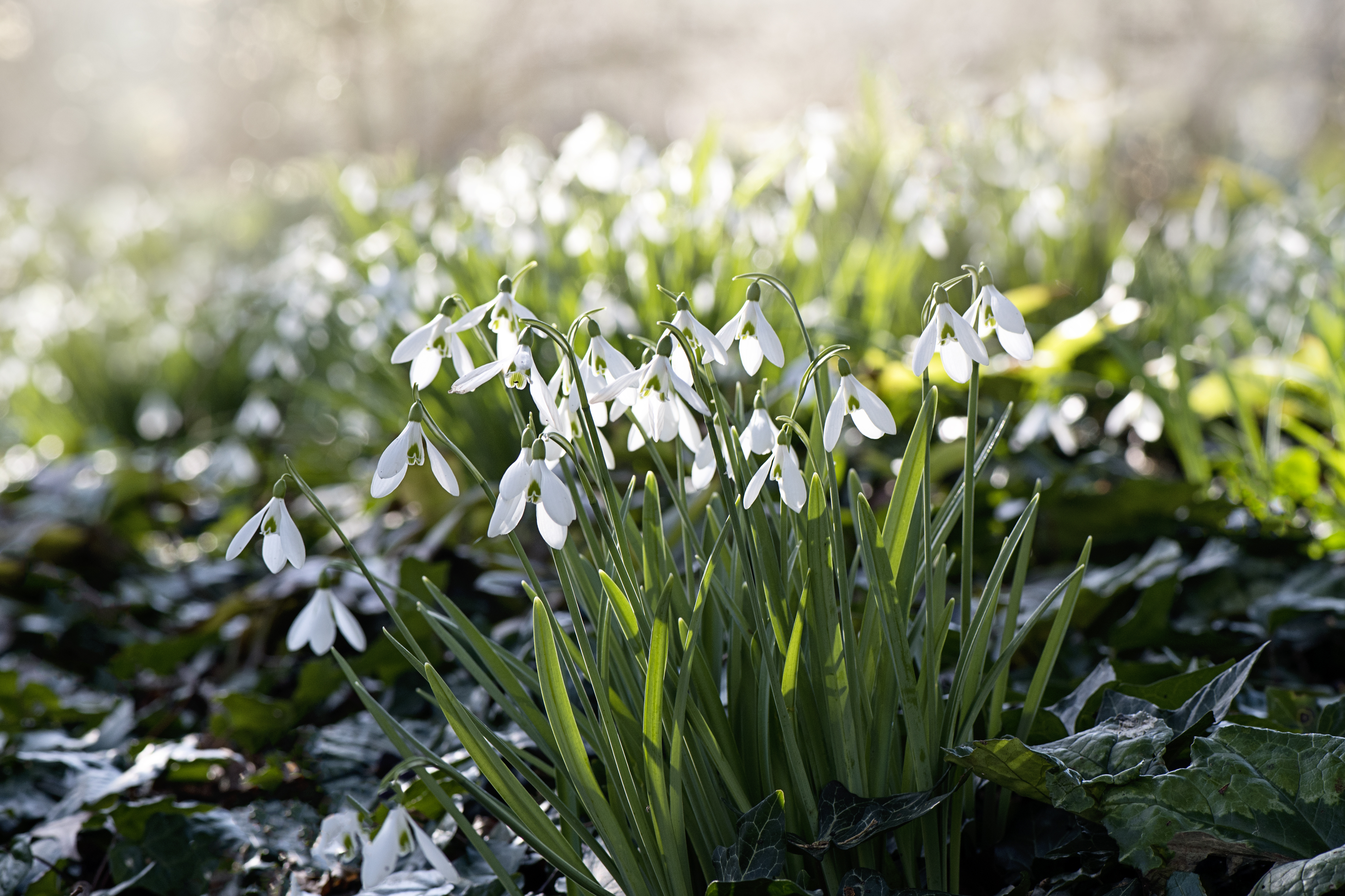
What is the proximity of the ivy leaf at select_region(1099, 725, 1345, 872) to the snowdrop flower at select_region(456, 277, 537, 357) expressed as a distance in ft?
2.27

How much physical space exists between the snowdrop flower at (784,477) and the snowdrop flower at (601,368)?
5.8 inches

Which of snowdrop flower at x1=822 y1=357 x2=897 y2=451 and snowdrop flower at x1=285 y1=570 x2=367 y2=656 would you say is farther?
snowdrop flower at x1=285 y1=570 x2=367 y2=656

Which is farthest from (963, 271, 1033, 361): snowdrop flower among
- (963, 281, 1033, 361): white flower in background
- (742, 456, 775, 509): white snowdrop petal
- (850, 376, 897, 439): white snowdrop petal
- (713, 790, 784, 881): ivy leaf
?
(713, 790, 784, 881): ivy leaf

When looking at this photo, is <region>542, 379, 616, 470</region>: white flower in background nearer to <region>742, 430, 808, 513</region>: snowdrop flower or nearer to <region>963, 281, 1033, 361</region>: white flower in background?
<region>742, 430, 808, 513</region>: snowdrop flower

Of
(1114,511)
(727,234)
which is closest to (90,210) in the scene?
(727,234)

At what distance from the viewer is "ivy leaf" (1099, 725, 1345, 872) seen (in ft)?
2.88

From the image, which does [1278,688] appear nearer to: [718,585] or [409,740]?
[718,585]

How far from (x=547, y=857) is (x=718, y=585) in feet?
0.99

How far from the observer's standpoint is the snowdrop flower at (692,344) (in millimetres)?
863

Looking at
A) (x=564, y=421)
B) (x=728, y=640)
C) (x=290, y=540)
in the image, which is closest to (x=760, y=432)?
(x=564, y=421)

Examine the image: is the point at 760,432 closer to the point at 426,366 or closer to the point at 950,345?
the point at 950,345

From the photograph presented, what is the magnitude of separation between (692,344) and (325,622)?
18.1 inches

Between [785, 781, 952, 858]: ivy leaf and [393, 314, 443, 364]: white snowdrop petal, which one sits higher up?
[393, 314, 443, 364]: white snowdrop petal

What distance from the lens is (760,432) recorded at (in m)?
0.88
